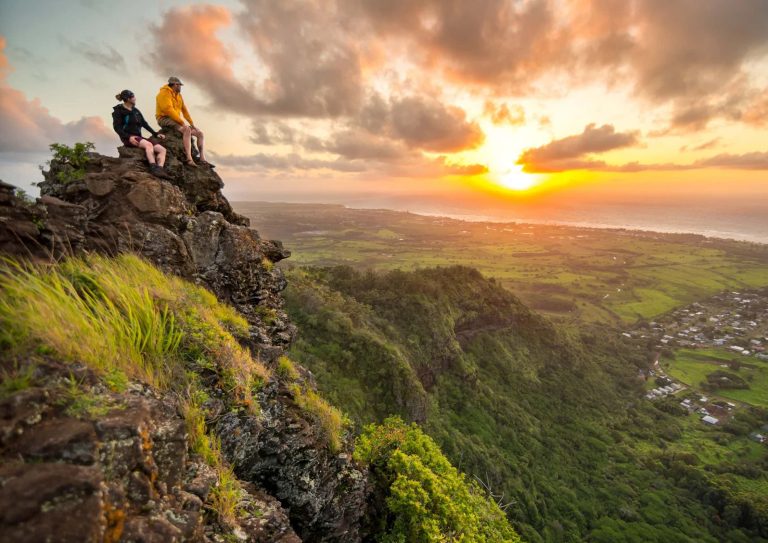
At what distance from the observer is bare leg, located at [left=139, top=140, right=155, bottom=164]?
11.5 meters

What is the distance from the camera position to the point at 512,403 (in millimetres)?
53312

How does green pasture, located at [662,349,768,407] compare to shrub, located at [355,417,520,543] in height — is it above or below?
below

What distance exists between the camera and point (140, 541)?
3.96 meters

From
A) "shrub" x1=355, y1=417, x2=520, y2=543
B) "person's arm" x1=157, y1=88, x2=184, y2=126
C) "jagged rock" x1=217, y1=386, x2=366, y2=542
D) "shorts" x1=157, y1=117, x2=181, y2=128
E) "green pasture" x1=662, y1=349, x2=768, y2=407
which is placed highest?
"person's arm" x1=157, y1=88, x2=184, y2=126

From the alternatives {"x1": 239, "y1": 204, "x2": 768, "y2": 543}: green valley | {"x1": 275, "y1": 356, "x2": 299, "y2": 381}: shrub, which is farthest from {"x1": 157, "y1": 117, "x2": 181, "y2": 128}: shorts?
→ {"x1": 239, "y1": 204, "x2": 768, "y2": 543}: green valley

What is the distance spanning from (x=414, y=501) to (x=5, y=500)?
487 inches

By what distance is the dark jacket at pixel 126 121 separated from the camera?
11531 mm

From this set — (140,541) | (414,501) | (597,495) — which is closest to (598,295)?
(597,495)

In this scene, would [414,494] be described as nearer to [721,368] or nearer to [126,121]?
[126,121]

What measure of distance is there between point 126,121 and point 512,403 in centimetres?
5676

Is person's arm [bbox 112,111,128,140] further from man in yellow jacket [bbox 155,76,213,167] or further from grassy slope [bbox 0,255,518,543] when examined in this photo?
grassy slope [bbox 0,255,518,543]

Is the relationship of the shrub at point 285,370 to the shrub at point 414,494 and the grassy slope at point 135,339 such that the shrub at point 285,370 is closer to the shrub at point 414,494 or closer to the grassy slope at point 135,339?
the grassy slope at point 135,339

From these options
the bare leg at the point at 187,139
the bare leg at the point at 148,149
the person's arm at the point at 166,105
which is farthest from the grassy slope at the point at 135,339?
the person's arm at the point at 166,105

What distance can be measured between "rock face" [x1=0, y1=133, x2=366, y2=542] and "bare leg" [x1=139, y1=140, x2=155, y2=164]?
402 millimetres
